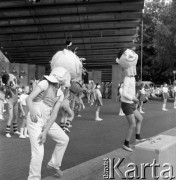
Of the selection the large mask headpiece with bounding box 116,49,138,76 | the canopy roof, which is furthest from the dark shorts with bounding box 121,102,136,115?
the canopy roof

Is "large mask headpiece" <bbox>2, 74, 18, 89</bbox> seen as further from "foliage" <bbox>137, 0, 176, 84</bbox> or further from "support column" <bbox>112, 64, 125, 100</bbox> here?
"foliage" <bbox>137, 0, 176, 84</bbox>

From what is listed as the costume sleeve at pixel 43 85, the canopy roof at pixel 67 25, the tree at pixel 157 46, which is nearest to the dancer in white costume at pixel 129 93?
the costume sleeve at pixel 43 85

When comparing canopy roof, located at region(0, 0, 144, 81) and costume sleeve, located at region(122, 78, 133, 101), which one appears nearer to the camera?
costume sleeve, located at region(122, 78, 133, 101)

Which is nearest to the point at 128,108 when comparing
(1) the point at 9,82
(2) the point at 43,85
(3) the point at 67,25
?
(2) the point at 43,85

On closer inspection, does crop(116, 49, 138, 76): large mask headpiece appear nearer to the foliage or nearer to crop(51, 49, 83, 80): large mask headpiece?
crop(51, 49, 83, 80): large mask headpiece

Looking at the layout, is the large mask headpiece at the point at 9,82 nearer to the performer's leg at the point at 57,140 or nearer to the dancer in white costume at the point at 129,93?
the dancer in white costume at the point at 129,93

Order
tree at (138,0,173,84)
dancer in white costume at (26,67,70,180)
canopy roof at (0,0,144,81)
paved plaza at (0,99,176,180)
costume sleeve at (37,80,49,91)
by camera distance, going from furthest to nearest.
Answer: tree at (138,0,173,84) < canopy roof at (0,0,144,81) < paved plaza at (0,99,176,180) < costume sleeve at (37,80,49,91) < dancer in white costume at (26,67,70,180)

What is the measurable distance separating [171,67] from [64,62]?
124ft

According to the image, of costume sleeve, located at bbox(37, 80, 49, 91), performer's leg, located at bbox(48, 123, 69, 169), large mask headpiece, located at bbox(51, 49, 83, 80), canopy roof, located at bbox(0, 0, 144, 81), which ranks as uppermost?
canopy roof, located at bbox(0, 0, 144, 81)

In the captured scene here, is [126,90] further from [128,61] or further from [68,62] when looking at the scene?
[68,62]

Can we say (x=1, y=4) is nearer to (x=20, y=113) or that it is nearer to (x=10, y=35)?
(x=10, y=35)

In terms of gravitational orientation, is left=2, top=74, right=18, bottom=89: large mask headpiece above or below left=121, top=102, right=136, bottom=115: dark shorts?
above

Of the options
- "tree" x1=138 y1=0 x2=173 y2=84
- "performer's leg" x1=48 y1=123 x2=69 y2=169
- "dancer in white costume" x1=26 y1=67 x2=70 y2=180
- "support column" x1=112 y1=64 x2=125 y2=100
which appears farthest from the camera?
"tree" x1=138 y1=0 x2=173 y2=84

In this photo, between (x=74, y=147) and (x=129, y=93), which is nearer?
(x=129, y=93)
